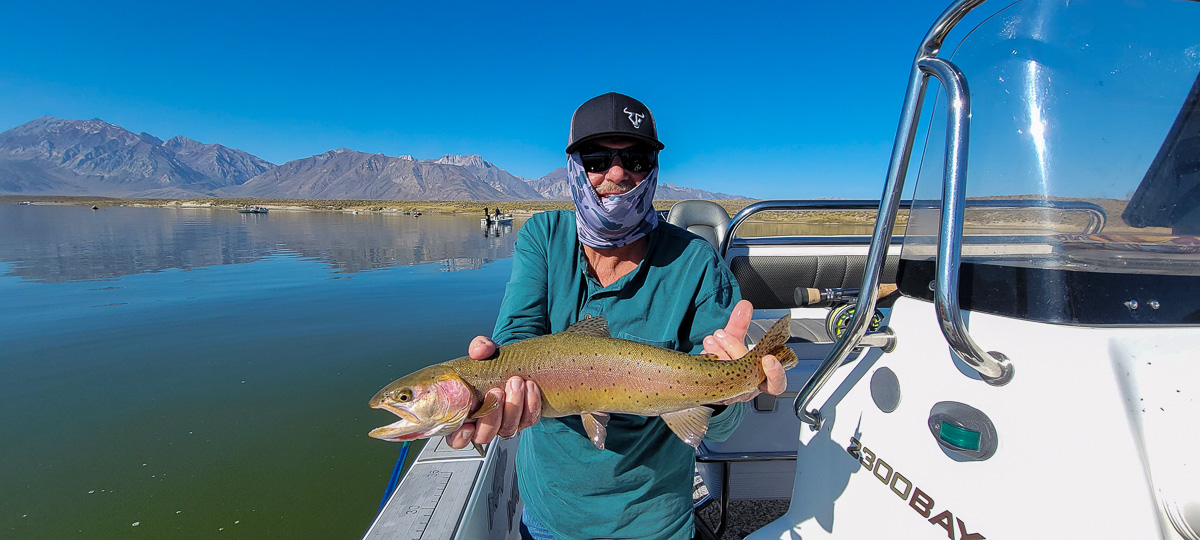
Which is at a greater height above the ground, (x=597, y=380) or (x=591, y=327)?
(x=591, y=327)

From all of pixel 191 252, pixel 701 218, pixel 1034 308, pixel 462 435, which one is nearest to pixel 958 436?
pixel 1034 308

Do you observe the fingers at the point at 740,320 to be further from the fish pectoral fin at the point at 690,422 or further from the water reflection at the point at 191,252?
the water reflection at the point at 191,252

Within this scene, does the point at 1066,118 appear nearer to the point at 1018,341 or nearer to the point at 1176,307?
the point at 1176,307

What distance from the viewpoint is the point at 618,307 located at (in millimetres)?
2432

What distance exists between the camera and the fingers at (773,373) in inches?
83.8

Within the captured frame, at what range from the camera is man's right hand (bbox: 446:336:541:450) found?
6.96 feet

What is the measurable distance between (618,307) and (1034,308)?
1569 millimetres

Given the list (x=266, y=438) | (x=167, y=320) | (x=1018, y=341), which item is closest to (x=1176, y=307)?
(x=1018, y=341)

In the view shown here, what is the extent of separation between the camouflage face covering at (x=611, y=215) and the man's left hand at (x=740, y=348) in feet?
2.05

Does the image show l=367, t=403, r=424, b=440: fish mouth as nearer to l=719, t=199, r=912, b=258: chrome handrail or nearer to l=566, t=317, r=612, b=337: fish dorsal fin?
l=566, t=317, r=612, b=337: fish dorsal fin

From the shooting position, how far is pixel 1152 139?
1.58 metres

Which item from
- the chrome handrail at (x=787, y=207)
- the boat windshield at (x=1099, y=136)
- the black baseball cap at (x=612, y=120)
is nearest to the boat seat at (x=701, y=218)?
the chrome handrail at (x=787, y=207)

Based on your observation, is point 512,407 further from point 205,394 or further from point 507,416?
point 205,394

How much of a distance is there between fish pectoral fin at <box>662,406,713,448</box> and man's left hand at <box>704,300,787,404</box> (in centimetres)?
11
